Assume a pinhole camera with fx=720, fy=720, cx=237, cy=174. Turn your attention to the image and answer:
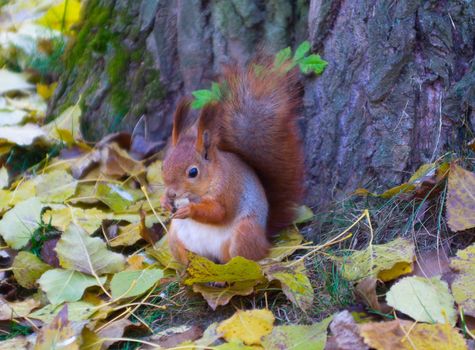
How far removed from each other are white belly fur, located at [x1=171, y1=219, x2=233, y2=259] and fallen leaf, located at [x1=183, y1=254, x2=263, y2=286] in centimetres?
14

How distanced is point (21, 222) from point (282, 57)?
0.89 metres

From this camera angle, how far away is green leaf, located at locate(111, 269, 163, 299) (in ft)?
5.61

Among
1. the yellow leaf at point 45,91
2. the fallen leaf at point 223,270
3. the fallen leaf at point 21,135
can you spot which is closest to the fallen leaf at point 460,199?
the fallen leaf at point 223,270

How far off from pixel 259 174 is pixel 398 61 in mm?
489

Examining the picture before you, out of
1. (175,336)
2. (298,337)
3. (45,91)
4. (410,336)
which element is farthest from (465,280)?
(45,91)

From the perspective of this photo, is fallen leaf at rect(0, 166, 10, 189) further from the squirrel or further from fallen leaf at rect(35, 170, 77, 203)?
the squirrel

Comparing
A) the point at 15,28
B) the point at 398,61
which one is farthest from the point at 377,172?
the point at 15,28

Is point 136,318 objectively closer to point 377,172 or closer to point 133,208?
point 133,208

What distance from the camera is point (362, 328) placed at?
1314mm

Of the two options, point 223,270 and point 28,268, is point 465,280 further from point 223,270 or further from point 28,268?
point 28,268

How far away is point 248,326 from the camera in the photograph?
4.98ft

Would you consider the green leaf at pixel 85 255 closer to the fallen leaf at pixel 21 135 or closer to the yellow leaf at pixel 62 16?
the fallen leaf at pixel 21 135

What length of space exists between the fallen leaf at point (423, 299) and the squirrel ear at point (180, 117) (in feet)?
2.31

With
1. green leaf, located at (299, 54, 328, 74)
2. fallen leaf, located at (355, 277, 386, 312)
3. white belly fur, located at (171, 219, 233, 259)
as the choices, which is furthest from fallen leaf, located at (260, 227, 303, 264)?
green leaf, located at (299, 54, 328, 74)
